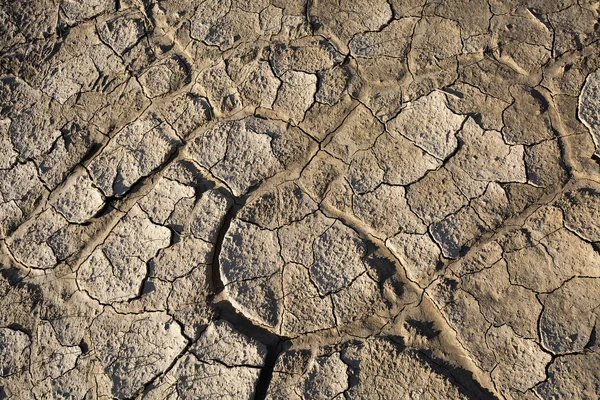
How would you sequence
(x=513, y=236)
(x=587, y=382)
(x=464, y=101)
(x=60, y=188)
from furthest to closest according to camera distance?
(x=60, y=188)
(x=464, y=101)
(x=513, y=236)
(x=587, y=382)

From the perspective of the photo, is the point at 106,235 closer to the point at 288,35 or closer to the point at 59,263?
the point at 59,263

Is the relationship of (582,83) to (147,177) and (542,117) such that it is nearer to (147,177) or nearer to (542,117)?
(542,117)

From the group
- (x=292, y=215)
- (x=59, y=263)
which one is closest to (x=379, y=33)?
(x=292, y=215)

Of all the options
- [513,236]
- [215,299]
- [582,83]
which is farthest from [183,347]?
[582,83]

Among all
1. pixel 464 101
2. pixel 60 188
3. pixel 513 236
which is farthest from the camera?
pixel 60 188

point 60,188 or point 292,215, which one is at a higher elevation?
point 292,215

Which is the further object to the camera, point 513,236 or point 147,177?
point 147,177

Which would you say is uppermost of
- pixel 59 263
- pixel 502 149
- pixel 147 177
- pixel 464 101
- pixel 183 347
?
pixel 464 101
